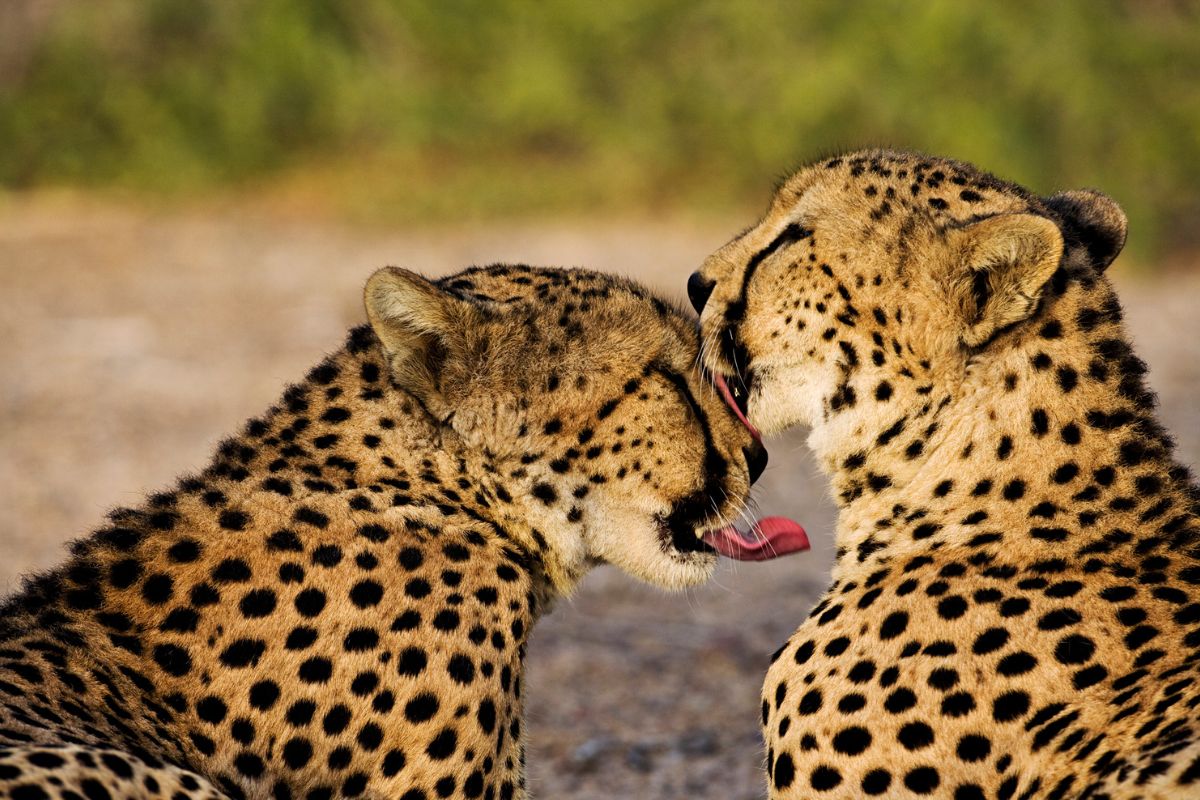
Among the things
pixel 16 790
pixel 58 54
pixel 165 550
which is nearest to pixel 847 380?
pixel 165 550

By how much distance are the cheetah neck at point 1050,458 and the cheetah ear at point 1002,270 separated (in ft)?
0.26

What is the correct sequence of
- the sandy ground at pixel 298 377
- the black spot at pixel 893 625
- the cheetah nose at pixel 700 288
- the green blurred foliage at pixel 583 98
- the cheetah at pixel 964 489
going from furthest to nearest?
the green blurred foliage at pixel 583 98
the sandy ground at pixel 298 377
the cheetah nose at pixel 700 288
the black spot at pixel 893 625
the cheetah at pixel 964 489

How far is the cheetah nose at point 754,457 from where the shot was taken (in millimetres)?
3834

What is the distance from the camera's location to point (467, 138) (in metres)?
13.5

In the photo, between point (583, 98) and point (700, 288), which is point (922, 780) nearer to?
point (700, 288)

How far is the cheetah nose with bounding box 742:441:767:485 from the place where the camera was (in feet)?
12.6

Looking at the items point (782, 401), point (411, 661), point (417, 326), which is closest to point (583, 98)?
Answer: point (782, 401)

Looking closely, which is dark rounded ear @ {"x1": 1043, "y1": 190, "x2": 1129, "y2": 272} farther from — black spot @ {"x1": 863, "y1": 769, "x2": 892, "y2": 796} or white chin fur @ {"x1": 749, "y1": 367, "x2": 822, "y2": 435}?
black spot @ {"x1": 863, "y1": 769, "x2": 892, "y2": 796}

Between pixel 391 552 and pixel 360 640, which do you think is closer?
pixel 360 640

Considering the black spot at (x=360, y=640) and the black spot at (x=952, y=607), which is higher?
the black spot at (x=952, y=607)

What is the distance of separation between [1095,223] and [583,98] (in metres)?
9.97

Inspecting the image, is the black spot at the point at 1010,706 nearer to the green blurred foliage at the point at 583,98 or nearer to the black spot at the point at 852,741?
the black spot at the point at 852,741

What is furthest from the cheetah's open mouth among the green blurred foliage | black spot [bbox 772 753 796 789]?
the green blurred foliage

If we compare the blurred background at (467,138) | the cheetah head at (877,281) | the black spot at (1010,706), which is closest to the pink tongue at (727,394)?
the cheetah head at (877,281)
